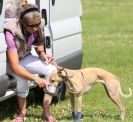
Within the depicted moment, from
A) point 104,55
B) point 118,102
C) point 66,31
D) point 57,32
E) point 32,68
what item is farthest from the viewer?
point 104,55

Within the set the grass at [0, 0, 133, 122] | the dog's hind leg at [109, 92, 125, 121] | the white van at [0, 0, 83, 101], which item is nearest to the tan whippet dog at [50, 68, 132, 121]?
the dog's hind leg at [109, 92, 125, 121]

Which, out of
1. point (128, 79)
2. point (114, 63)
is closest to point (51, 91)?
point (128, 79)

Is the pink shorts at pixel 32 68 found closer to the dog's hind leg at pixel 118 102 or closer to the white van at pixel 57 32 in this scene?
the white van at pixel 57 32

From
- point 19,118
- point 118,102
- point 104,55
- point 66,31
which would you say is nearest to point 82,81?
point 118,102

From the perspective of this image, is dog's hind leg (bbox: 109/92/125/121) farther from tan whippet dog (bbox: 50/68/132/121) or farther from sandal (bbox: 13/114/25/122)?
sandal (bbox: 13/114/25/122)

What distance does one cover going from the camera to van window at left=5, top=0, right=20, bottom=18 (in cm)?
728

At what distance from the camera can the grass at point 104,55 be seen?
26.8 ft

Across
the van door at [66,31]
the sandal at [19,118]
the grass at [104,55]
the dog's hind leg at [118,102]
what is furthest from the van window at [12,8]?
the dog's hind leg at [118,102]

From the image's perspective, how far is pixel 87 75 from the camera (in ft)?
24.6

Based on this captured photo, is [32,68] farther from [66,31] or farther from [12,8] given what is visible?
[66,31]

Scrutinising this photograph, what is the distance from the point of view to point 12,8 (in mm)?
7434

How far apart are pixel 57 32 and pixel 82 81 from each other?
1.24m

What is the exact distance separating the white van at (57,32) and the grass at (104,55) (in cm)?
70

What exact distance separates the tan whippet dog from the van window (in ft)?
3.22
